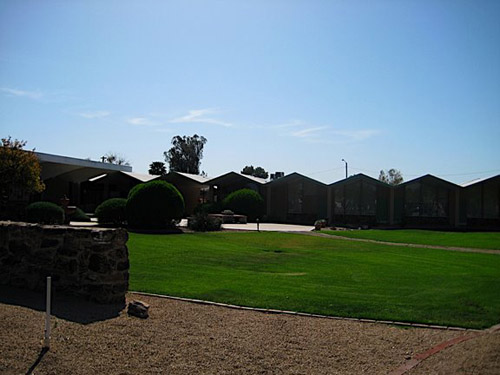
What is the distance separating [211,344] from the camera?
672 centimetres

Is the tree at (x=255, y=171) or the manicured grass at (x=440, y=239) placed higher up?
the tree at (x=255, y=171)

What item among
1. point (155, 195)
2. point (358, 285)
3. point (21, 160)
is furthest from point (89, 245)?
point (21, 160)

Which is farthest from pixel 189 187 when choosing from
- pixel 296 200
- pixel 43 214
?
pixel 43 214

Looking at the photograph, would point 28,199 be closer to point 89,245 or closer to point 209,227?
point 209,227

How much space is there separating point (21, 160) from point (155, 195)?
831 cm

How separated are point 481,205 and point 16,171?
99.9 ft

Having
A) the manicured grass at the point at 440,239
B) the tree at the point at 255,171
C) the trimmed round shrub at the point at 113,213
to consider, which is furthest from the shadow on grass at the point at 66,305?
the tree at the point at 255,171

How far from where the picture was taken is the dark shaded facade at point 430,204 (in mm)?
37438

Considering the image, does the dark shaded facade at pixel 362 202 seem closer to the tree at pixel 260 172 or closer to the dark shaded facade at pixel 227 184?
the dark shaded facade at pixel 227 184

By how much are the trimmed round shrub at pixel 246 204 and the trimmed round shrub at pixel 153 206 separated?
13687 millimetres

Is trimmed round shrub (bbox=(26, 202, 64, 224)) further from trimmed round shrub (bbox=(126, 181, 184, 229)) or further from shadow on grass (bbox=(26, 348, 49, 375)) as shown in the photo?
shadow on grass (bbox=(26, 348, 49, 375))

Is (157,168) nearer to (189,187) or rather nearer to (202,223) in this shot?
(189,187)

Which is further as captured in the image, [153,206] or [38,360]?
[153,206]

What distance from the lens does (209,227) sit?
27422 millimetres
